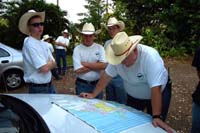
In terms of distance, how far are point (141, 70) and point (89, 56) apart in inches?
58.3

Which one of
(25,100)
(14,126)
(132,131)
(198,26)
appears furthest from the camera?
(198,26)

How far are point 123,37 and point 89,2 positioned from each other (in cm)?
1438

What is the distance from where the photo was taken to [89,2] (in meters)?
17.6

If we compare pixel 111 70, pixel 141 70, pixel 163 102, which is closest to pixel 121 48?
pixel 141 70

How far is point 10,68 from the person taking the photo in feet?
33.6

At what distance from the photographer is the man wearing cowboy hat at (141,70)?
343cm

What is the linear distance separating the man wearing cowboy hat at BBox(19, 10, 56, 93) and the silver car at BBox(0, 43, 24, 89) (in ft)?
19.0

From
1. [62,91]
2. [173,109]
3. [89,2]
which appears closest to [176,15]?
[89,2]

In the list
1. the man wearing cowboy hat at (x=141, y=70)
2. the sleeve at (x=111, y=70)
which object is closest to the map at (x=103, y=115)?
the man wearing cowboy hat at (x=141, y=70)

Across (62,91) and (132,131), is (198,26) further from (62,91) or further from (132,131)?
(132,131)

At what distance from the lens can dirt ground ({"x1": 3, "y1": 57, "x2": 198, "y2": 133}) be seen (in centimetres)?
646

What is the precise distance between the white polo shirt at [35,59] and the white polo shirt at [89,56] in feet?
1.70

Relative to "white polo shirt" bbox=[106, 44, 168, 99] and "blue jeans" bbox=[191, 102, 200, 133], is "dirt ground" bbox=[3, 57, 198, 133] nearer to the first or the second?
"blue jeans" bbox=[191, 102, 200, 133]

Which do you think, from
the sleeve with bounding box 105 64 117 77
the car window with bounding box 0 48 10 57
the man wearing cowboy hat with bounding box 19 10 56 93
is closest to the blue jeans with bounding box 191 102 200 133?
the sleeve with bounding box 105 64 117 77
